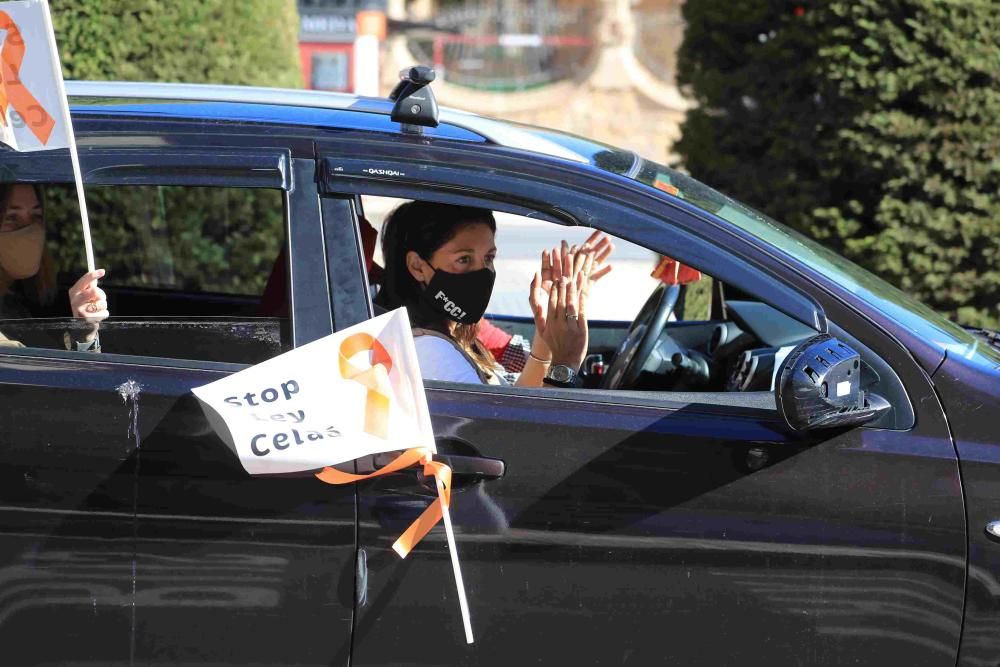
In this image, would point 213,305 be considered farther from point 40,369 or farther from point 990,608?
point 990,608

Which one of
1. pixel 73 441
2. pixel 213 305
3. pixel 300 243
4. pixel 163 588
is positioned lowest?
pixel 213 305

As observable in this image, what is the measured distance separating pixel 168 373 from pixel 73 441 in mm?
235

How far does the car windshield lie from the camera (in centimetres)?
279

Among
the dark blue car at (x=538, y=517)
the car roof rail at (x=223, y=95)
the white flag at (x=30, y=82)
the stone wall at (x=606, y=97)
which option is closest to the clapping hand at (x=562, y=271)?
the dark blue car at (x=538, y=517)

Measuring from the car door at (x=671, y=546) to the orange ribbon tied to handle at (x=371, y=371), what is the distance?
145 millimetres

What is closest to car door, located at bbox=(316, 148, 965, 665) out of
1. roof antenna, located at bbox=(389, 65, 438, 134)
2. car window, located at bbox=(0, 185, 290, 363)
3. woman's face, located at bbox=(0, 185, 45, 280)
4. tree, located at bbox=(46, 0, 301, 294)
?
car window, located at bbox=(0, 185, 290, 363)

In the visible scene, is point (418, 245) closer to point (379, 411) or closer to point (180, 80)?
point (379, 411)

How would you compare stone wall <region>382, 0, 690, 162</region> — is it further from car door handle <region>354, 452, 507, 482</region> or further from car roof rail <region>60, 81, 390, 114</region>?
car door handle <region>354, 452, 507, 482</region>

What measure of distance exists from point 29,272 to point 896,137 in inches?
184

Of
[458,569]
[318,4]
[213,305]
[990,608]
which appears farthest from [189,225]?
[318,4]

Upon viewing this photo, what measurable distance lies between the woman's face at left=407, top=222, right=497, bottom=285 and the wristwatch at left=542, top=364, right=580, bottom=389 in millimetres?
339

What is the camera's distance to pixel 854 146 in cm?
649

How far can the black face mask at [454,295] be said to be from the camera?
10.3 feet

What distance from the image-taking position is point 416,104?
9.35 ft
